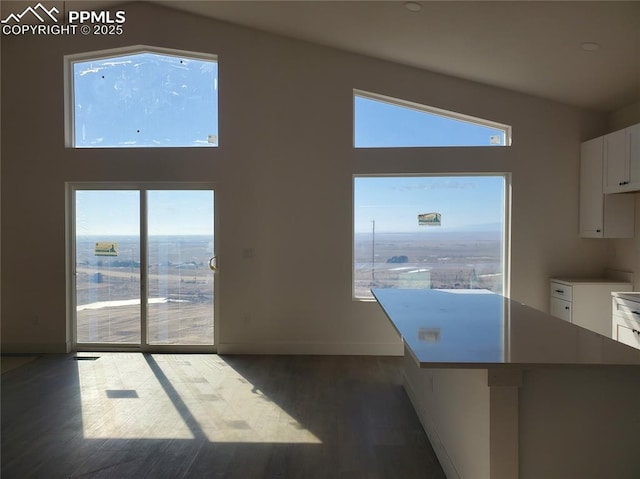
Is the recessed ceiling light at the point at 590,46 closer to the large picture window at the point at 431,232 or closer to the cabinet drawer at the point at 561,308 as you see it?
the large picture window at the point at 431,232

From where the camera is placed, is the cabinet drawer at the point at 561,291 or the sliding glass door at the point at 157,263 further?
the sliding glass door at the point at 157,263

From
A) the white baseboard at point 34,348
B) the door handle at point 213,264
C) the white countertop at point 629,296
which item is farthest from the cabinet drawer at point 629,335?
the white baseboard at point 34,348

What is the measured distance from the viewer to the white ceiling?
3.05 metres

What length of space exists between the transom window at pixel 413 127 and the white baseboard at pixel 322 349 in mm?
2285

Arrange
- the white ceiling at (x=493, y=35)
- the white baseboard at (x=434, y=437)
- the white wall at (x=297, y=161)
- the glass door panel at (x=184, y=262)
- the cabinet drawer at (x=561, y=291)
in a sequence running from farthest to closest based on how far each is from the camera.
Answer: the glass door panel at (x=184, y=262), the white wall at (x=297, y=161), the cabinet drawer at (x=561, y=291), the white ceiling at (x=493, y=35), the white baseboard at (x=434, y=437)

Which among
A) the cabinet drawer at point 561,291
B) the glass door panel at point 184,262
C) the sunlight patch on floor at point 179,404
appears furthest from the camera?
the glass door panel at point 184,262

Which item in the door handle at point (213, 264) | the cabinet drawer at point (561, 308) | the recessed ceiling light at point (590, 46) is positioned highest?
the recessed ceiling light at point (590, 46)

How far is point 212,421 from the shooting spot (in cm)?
299

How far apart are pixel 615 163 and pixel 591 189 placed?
425 mm

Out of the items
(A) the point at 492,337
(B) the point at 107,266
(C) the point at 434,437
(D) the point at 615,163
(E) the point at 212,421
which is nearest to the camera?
(A) the point at 492,337

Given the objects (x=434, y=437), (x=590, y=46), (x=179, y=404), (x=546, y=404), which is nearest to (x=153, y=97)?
(x=179, y=404)

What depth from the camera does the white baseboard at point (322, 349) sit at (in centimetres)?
457

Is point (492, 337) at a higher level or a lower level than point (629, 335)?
higher

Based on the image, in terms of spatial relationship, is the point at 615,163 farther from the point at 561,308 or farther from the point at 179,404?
the point at 179,404
